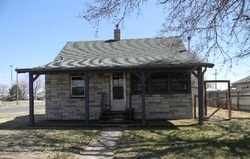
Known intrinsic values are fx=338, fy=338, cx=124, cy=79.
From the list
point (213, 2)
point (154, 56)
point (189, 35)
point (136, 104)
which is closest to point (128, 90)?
point (136, 104)

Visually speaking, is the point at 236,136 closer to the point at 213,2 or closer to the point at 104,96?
the point at 213,2

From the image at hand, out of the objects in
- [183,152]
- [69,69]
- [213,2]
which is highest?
[213,2]

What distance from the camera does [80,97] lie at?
18.5 metres

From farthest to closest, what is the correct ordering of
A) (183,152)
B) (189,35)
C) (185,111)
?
1. (185,111)
2. (189,35)
3. (183,152)

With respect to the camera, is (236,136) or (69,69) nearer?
(236,136)

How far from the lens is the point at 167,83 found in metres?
18.0

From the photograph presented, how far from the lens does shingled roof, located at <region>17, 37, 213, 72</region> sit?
1512cm

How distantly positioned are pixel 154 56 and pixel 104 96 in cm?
344

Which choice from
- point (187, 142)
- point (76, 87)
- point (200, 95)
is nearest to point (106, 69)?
point (76, 87)

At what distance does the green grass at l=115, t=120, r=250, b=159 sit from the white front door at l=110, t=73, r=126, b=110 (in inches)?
173

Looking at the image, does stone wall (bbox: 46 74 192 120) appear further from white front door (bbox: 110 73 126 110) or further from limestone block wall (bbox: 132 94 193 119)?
white front door (bbox: 110 73 126 110)

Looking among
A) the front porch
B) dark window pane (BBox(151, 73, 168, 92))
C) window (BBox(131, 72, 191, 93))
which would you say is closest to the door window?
the front porch

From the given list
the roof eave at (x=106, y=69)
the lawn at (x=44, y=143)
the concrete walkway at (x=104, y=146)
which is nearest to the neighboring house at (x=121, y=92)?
the roof eave at (x=106, y=69)

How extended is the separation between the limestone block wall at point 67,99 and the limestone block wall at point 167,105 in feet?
6.39
